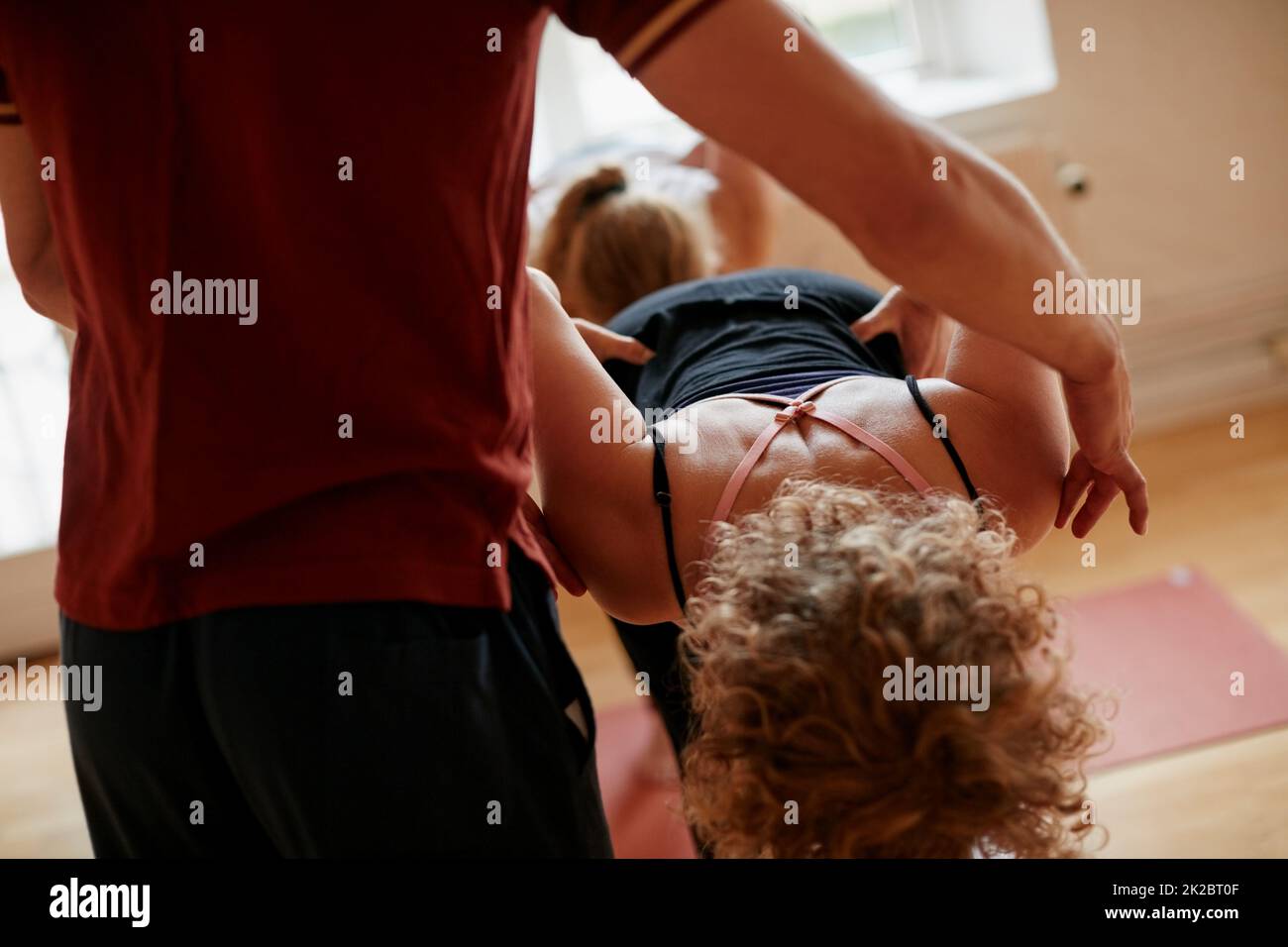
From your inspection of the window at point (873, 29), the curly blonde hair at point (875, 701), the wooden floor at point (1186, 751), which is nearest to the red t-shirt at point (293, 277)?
the curly blonde hair at point (875, 701)

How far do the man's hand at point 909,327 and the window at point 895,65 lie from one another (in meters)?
1.55

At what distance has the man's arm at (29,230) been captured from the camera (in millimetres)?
817

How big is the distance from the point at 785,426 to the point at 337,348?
532 mm

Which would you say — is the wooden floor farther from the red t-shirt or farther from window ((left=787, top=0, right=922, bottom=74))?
the red t-shirt

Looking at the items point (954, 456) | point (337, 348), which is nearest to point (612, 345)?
point (954, 456)

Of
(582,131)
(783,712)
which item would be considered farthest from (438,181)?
(582,131)

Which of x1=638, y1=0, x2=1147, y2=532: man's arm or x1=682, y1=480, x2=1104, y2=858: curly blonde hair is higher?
x1=638, y1=0, x2=1147, y2=532: man's arm

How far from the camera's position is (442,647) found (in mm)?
788

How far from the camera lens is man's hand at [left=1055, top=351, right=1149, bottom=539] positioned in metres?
0.97

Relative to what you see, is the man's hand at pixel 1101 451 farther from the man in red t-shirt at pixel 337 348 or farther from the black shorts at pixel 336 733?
the black shorts at pixel 336 733

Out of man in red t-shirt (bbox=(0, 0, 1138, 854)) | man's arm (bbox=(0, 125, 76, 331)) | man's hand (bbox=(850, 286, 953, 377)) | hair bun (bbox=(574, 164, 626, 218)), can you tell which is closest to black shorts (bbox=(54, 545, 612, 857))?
man in red t-shirt (bbox=(0, 0, 1138, 854))

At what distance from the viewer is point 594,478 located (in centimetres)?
111

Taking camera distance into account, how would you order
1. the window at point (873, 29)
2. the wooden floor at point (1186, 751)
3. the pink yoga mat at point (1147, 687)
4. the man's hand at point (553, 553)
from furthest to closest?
the window at point (873, 29) < the pink yoga mat at point (1147, 687) < the wooden floor at point (1186, 751) < the man's hand at point (553, 553)

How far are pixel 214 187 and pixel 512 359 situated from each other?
21 centimetres
